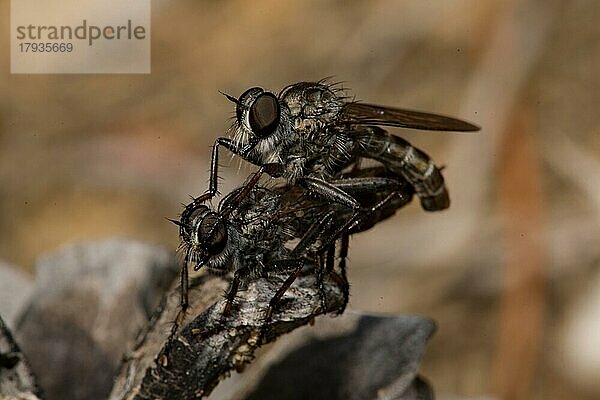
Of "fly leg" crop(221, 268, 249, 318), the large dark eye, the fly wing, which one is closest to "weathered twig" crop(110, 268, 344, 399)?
"fly leg" crop(221, 268, 249, 318)

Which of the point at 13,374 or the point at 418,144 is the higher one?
the point at 418,144

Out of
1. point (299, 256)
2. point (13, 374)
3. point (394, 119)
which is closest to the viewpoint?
point (299, 256)

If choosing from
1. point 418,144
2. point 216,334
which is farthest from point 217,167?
point 418,144

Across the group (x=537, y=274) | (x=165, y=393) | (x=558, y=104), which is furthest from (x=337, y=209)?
(x=558, y=104)

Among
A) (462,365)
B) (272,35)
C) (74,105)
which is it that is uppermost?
(272,35)

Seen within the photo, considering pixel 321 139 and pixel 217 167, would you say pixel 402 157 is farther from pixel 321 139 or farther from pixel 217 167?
pixel 217 167

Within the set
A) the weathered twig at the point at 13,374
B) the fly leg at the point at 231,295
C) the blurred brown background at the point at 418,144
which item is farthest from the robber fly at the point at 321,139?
the blurred brown background at the point at 418,144

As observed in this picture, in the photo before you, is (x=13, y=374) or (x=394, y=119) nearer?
(x=13, y=374)

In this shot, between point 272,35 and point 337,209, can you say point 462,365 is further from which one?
point 337,209
